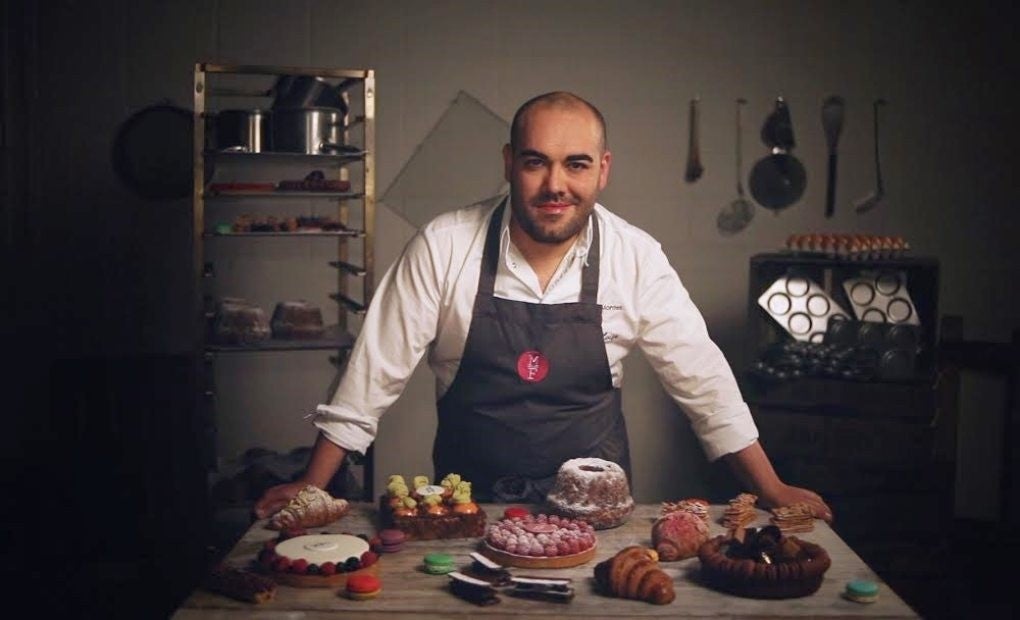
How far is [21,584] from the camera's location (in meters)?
4.37

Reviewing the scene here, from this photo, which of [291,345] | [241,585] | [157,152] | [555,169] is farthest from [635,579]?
[157,152]

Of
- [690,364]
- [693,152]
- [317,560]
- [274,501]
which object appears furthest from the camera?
[693,152]

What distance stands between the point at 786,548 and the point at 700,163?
3.14m

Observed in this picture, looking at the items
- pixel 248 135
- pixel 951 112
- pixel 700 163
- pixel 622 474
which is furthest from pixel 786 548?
pixel 951 112

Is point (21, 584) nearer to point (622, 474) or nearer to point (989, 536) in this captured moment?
point (622, 474)

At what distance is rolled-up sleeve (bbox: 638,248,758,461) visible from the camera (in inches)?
113

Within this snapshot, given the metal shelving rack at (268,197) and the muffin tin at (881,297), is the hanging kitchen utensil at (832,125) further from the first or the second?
the metal shelving rack at (268,197)

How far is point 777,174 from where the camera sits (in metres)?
5.04

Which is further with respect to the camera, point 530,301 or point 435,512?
point 530,301

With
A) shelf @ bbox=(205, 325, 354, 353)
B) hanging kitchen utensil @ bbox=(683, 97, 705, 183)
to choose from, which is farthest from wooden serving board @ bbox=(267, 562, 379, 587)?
hanging kitchen utensil @ bbox=(683, 97, 705, 183)

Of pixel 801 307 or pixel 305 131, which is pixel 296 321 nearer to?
pixel 305 131

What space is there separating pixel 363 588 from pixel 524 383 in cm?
113

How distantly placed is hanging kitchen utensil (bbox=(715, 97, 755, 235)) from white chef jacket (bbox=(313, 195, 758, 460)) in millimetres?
1943

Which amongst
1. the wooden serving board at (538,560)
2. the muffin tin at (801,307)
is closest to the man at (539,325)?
the wooden serving board at (538,560)
